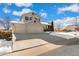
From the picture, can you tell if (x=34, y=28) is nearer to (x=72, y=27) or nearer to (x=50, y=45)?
(x=50, y=45)

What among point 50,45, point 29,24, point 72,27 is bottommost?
point 50,45

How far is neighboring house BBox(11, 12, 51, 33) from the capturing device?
15.8ft

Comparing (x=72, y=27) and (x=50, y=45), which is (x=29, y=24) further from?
(x=72, y=27)

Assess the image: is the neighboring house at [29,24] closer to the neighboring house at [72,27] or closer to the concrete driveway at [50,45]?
the concrete driveway at [50,45]

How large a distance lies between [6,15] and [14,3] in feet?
1.23

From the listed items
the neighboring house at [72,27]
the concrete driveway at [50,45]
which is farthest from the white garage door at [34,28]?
the neighboring house at [72,27]

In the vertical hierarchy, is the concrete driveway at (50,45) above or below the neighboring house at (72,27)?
below

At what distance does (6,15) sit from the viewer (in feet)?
15.8

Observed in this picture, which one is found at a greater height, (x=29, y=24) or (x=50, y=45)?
(x=29, y=24)

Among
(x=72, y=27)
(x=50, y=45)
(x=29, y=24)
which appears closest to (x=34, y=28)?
(x=29, y=24)

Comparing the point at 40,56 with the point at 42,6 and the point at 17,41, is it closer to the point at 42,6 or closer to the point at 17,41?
the point at 17,41

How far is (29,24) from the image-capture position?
192 inches

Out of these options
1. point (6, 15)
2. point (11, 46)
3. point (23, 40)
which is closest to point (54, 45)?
point (23, 40)

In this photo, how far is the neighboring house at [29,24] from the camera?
4820mm
